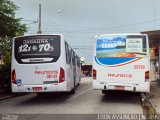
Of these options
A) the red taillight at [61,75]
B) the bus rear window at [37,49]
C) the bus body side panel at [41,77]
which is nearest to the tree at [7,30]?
the bus rear window at [37,49]

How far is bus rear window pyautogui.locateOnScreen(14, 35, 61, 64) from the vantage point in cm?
1645

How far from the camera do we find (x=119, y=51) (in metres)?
17.0

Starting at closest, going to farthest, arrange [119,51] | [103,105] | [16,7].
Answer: [103,105]
[119,51]
[16,7]

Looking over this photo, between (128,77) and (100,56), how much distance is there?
163cm

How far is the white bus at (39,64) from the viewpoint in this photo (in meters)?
16.2

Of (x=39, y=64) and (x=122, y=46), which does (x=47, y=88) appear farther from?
(x=122, y=46)

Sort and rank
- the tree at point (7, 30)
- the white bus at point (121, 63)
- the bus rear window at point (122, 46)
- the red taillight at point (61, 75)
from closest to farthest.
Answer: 1. the red taillight at point (61, 75)
2. the white bus at point (121, 63)
3. the bus rear window at point (122, 46)
4. the tree at point (7, 30)

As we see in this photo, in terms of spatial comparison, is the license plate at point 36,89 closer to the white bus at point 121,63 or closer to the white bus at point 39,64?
the white bus at point 39,64

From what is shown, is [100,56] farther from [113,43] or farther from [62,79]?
[62,79]

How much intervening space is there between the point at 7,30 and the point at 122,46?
25.7ft

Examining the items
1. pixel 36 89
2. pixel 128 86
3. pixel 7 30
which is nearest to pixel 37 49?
pixel 36 89

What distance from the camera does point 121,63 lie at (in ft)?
55.3

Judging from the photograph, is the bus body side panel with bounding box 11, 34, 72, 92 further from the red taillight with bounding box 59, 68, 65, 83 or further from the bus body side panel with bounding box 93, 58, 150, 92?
the bus body side panel with bounding box 93, 58, 150, 92

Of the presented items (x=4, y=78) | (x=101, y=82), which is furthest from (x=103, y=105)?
(x=4, y=78)
